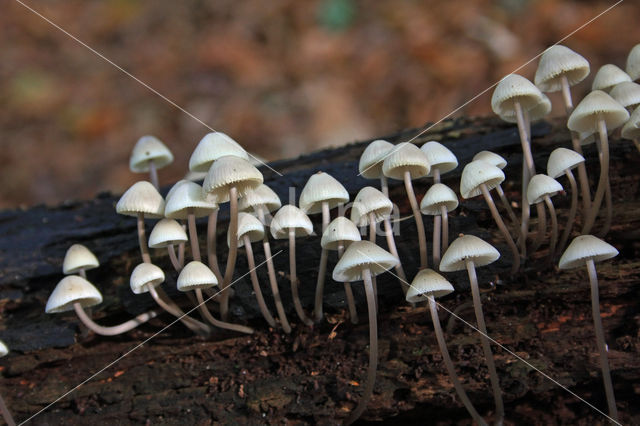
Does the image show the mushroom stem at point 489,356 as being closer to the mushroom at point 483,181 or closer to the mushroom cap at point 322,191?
the mushroom at point 483,181

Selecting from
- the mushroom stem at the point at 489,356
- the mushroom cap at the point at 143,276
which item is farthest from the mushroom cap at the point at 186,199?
the mushroom stem at the point at 489,356

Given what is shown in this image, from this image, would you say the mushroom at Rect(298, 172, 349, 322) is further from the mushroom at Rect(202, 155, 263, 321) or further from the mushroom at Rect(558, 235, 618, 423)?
the mushroom at Rect(558, 235, 618, 423)

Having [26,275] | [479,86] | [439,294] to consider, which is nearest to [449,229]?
[439,294]

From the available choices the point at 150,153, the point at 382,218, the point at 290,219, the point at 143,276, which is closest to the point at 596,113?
the point at 382,218

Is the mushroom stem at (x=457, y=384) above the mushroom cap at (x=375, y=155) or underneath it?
underneath

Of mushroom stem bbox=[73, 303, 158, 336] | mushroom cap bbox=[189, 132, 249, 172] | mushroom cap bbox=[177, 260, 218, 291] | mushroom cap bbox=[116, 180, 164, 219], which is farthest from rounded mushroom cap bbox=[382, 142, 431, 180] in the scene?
mushroom stem bbox=[73, 303, 158, 336]

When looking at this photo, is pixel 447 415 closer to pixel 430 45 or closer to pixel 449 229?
pixel 449 229

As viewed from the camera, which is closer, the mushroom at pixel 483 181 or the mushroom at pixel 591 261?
Answer: the mushroom at pixel 591 261
